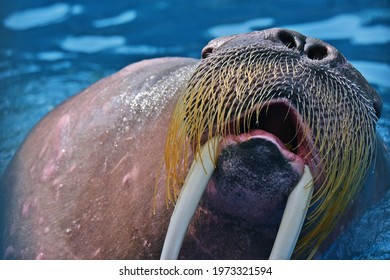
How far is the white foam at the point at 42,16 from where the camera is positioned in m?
7.36

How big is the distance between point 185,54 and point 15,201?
400 cm

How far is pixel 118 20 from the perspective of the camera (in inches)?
292

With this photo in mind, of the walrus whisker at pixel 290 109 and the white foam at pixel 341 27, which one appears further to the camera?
the white foam at pixel 341 27

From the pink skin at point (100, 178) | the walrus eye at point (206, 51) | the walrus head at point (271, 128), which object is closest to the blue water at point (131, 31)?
the pink skin at point (100, 178)

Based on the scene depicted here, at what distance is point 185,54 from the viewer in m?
7.31

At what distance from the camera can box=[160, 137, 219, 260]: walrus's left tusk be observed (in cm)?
249

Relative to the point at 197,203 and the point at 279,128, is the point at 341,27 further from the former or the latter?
the point at 197,203

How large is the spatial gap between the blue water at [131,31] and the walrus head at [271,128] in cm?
394

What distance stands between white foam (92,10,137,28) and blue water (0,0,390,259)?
0.04 feet

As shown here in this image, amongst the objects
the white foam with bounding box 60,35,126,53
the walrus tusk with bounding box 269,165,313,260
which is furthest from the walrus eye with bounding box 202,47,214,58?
the white foam with bounding box 60,35,126,53

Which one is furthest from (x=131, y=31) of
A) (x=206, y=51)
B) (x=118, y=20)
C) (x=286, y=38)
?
(x=286, y=38)

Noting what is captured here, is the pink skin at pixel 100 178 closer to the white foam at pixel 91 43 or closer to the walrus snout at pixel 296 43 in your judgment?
the walrus snout at pixel 296 43

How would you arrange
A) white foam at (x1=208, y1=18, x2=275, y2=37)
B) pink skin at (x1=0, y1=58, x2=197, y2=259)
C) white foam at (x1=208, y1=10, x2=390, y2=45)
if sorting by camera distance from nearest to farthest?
pink skin at (x1=0, y1=58, x2=197, y2=259), white foam at (x1=208, y1=10, x2=390, y2=45), white foam at (x1=208, y1=18, x2=275, y2=37)

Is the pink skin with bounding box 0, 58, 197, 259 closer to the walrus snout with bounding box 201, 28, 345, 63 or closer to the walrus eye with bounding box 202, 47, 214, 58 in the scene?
the walrus eye with bounding box 202, 47, 214, 58
